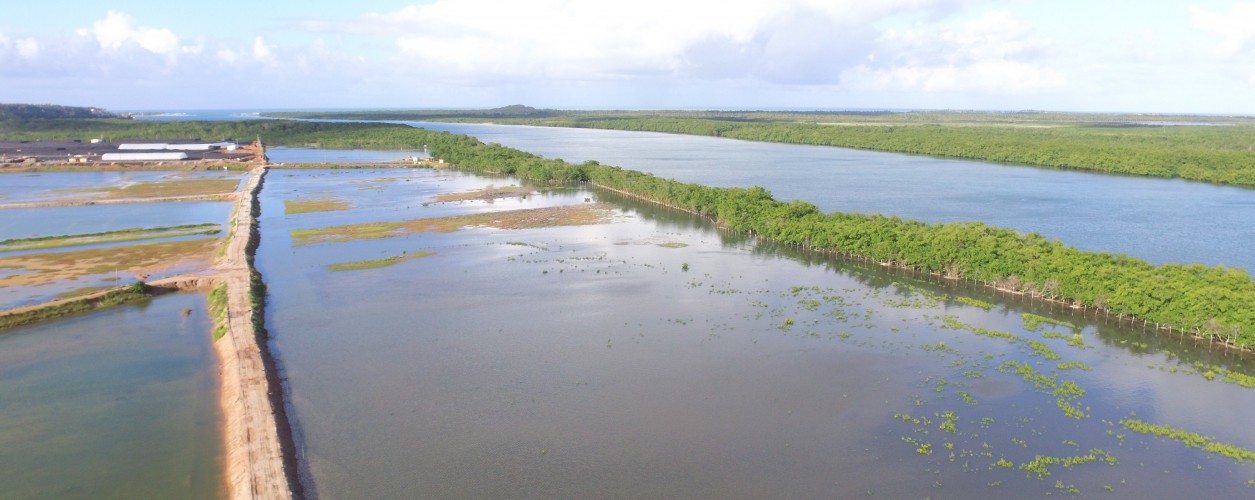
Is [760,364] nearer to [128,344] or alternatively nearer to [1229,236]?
[128,344]

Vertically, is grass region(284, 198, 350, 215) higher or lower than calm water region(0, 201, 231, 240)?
higher

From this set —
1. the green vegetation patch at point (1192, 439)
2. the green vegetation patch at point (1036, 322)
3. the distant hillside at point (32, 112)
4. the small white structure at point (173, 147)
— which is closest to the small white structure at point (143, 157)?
the small white structure at point (173, 147)

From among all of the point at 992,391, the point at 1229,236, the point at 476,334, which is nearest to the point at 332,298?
the point at 476,334

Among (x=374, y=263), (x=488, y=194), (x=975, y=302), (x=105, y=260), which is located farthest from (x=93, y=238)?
(x=975, y=302)

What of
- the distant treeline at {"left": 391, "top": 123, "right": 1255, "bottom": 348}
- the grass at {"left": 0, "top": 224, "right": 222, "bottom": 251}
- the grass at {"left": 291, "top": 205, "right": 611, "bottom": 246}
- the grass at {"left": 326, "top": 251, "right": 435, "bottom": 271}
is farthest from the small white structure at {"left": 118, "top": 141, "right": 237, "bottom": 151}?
the distant treeline at {"left": 391, "top": 123, "right": 1255, "bottom": 348}

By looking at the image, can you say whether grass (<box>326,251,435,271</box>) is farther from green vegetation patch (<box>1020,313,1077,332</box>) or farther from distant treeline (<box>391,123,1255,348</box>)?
green vegetation patch (<box>1020,313,1077,332</box>)

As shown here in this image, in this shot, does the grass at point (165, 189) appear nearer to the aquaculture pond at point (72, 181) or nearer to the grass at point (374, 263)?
the aquaculture pond at point (72, 181)
